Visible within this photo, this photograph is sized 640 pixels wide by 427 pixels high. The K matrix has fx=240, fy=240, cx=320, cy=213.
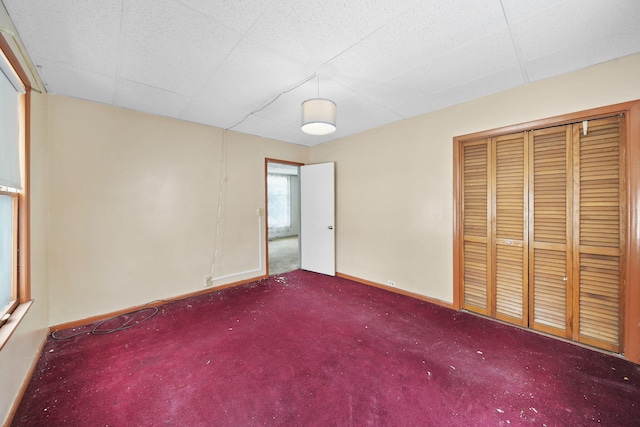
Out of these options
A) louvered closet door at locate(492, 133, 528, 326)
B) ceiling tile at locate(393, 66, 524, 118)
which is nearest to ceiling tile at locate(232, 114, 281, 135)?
ceiling tile at locate(393, 66, 524, 118)

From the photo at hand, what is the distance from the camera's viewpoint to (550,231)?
2293mm

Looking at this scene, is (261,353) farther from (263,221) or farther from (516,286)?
(516,286)

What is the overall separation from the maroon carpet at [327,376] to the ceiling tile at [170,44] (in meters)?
2.41

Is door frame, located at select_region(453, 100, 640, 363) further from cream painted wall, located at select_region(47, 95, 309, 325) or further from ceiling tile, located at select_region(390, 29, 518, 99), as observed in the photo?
cream painted wall, located at select_region(47, 95, 309, 325)

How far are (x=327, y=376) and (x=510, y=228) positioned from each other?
7.65 ft

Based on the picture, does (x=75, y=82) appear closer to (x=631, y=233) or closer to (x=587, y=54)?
(x=587, y=54)

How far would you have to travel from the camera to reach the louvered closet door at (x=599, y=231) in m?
1.99

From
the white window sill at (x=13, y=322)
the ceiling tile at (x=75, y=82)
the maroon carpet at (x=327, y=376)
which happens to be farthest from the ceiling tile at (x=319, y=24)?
the maroon carpet at (x=327, y=376)

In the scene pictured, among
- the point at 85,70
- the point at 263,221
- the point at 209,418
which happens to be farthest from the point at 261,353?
the point at 85,70

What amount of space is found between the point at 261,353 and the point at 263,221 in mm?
2297

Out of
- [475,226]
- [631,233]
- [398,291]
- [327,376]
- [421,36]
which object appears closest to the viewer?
[421,36]

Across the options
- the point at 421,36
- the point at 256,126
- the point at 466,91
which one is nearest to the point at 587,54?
the point at 466,91

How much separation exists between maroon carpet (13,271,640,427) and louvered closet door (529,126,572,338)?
0.88 feet

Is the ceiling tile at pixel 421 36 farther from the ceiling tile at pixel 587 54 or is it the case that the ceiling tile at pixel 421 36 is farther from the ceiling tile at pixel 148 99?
the ceiling tile at pixel 148 99
